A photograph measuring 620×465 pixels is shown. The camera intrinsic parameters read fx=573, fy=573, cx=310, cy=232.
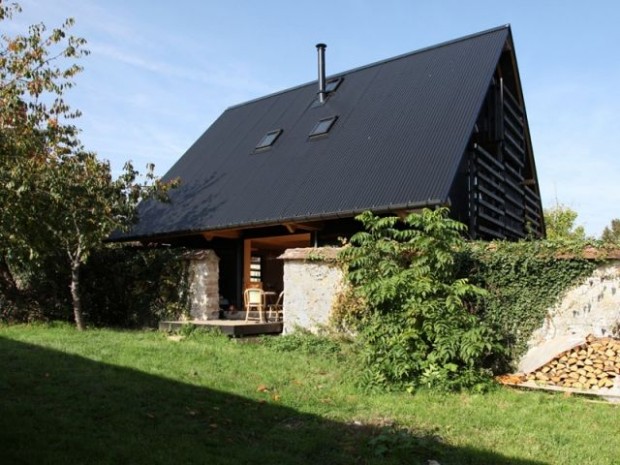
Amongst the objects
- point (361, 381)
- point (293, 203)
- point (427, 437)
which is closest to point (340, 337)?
point (361, 381)

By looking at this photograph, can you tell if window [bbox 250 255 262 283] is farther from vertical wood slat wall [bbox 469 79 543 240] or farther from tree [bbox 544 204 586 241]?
tree [bbox 544 204 586 241]

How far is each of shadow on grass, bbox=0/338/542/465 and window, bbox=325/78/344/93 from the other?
10.7 metres

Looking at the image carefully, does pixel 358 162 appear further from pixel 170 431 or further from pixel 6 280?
pixel 6 280

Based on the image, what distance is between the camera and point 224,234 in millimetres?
13203

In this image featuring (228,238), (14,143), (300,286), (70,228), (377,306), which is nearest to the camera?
(377,306)

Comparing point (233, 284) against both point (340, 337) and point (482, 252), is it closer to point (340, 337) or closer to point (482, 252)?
point (340, 337)

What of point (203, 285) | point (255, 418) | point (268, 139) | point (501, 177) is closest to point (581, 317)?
point (255, 418)

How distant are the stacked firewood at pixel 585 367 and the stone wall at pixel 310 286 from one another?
3.37 metres

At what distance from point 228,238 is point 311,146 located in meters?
3.03

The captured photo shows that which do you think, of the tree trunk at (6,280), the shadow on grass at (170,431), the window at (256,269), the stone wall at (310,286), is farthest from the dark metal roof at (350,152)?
the shadow on grass at (170,431)

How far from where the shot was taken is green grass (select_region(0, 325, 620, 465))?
4.48 metres

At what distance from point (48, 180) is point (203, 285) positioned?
3538 mm

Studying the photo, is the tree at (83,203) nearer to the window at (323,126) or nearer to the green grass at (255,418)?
the green grass at (255,418)

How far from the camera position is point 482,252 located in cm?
792
